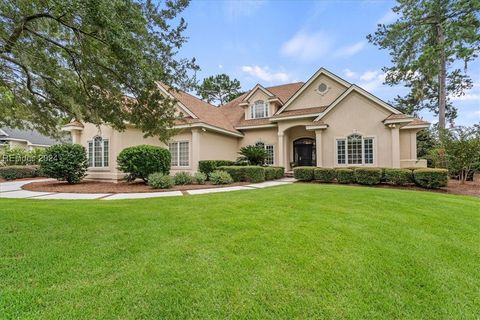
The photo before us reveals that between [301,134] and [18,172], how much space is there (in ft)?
70.0

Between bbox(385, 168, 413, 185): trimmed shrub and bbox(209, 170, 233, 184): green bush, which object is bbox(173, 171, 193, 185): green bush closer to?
bbox(209, 170, 233, 184): green bush

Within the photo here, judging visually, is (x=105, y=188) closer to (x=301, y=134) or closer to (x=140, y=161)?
(x=140, y=161)

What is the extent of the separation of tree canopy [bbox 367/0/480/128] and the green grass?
15.5 m

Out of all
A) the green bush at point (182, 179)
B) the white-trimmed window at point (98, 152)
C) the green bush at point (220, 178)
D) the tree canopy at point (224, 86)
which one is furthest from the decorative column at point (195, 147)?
the tree canopy at point (224, 86)

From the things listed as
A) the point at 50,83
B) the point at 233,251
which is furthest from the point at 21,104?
the point at 233,251

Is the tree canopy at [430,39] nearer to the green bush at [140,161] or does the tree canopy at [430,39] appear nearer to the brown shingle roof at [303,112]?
the brown shingle roof at [303,112]

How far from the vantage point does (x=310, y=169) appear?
13.9 meters

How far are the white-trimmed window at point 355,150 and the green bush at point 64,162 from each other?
1562 cm

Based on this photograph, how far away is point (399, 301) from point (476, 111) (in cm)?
2627

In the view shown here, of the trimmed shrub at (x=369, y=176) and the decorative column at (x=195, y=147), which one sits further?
the decorative column at (x=195, y=147)

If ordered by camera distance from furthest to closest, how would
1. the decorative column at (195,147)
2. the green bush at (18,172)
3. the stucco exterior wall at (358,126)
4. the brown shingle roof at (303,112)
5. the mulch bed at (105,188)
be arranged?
the green bush at (18,172) < the brown shingle roof at (303,112) < the decorative column at (195,147) < the stucco exterior wall at (358,126) < the mulch bed at (105,188)

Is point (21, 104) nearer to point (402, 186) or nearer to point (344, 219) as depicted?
point (344, 219)

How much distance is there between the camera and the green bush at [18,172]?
17.3 metres

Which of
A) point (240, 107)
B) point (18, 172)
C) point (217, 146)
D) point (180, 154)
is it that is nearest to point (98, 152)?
point (180, 154)
